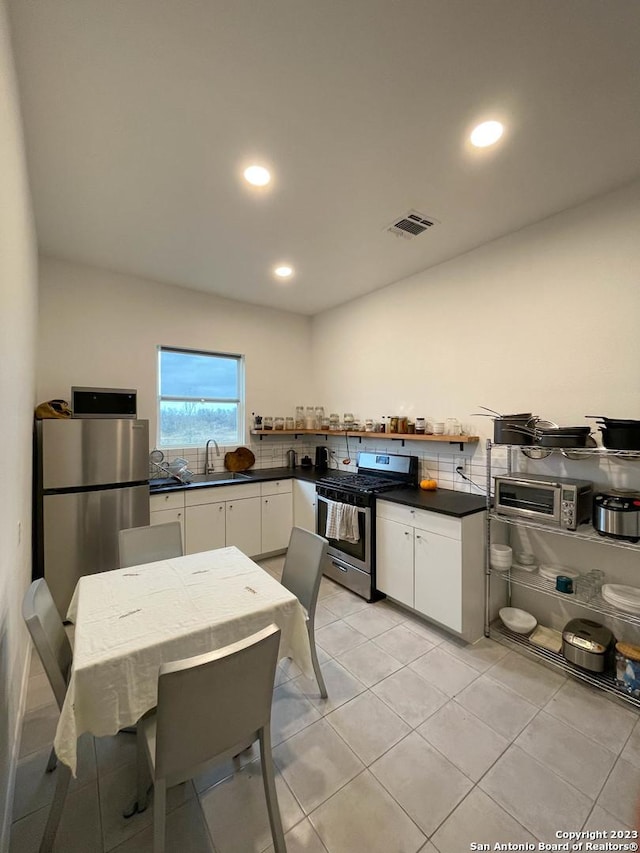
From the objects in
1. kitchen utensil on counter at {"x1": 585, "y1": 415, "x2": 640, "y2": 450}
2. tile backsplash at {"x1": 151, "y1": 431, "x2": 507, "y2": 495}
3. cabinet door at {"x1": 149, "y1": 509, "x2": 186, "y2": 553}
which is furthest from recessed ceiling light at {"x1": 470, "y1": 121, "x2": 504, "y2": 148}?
cabinet door at {"x1": 149, "y1": 509, "x2": 186, "y2": 553}

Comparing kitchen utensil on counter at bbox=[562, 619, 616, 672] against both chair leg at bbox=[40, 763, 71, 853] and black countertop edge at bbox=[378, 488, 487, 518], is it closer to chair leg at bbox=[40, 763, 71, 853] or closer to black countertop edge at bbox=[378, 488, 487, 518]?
black countertop edge at bbox=[378, 488, 487, 518]

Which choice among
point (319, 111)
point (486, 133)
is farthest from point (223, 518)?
point (486, 133)

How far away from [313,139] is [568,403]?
2.27 meters

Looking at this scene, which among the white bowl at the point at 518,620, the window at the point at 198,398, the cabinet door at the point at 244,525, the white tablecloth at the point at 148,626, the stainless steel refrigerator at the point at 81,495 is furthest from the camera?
the window at the point at 198,398

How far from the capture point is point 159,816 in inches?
40.2

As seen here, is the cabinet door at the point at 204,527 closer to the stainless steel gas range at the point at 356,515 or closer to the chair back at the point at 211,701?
the stainless steel gas range at the point at 356,515

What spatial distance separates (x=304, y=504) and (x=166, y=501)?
4.53 ft

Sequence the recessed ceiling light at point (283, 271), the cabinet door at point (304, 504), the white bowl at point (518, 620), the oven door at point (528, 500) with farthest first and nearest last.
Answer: the cabinet door at point (304, 504), the recessed ceiling light at point (283, 271), the white bowl at point (518, 620), the oven door at point (528, 500)

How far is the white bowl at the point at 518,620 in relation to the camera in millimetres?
2432

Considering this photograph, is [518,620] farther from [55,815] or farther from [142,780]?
[55,815]

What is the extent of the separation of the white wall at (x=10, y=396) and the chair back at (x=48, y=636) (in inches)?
4.4

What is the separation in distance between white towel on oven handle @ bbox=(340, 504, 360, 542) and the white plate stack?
167cm

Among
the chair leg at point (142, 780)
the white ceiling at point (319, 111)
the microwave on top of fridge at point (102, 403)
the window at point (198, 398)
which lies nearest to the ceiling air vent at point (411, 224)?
the white ceiling at point (319, 111)

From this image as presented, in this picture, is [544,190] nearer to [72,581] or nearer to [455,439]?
[455,439]
